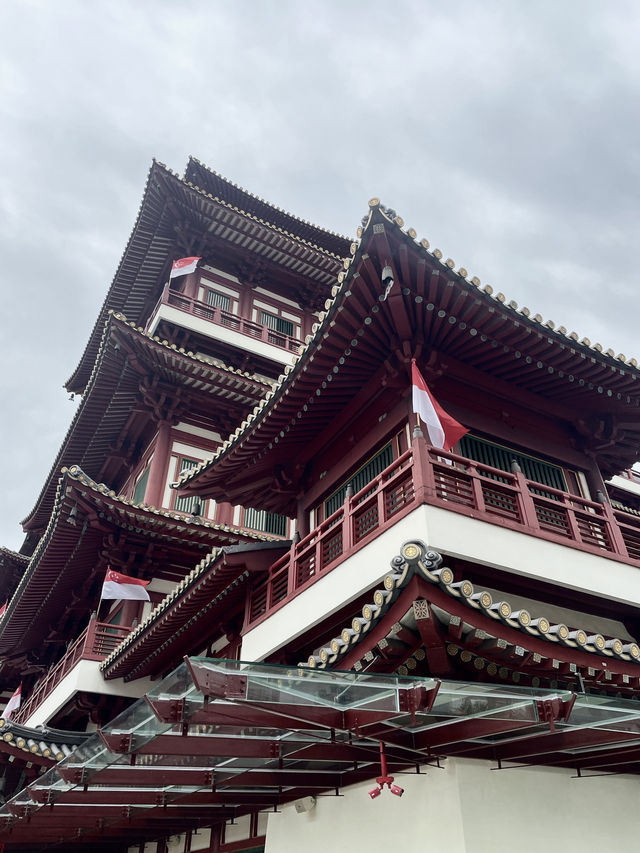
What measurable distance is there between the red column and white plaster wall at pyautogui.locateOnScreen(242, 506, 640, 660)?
980cm

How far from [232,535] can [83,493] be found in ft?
11.6

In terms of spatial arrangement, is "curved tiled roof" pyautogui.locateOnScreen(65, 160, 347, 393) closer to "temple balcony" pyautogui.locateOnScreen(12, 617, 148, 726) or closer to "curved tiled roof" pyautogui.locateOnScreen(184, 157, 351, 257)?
"curved tiled roof" pyautogui.locateOnScreen(184, 157, 351, 257)

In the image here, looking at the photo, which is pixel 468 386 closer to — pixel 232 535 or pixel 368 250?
pixel 368 250

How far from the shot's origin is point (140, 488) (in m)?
20.5

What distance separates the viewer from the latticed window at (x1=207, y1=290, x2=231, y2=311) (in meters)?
23.4

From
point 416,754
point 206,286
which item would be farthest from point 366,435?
point 206,286

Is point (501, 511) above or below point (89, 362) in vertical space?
below

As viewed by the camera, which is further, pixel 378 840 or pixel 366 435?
pixel 366 435

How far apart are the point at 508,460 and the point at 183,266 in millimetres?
15622

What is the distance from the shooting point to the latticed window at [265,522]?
62.1 ft

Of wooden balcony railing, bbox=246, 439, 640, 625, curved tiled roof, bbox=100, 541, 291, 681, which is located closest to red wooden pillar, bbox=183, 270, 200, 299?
curved tiled roof, bbox=100, 541, 291, 681

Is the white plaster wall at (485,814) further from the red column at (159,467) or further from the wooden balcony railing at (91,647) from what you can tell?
the red column at (159,467)

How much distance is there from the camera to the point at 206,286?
2361cm

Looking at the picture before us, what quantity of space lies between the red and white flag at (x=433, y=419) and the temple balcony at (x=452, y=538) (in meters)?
0.25
